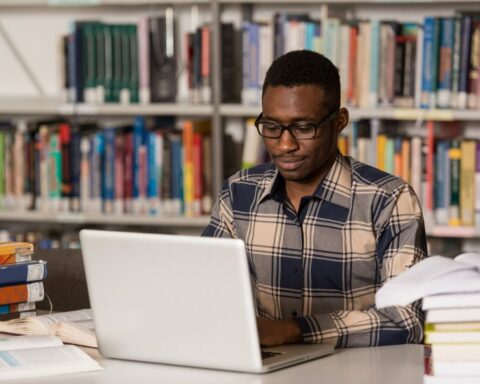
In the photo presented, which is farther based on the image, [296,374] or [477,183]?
[477,183]

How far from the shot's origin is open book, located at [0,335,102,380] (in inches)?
73.5

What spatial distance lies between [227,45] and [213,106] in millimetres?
222

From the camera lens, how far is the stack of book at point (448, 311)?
62.9 inches

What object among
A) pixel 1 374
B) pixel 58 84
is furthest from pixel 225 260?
pixel 58 84

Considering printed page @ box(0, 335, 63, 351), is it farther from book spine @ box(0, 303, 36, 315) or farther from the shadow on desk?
the shadow on desk

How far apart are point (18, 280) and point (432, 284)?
3.23 feet

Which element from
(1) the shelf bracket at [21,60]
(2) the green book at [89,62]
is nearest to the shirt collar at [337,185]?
(2) the green book at [89,62]

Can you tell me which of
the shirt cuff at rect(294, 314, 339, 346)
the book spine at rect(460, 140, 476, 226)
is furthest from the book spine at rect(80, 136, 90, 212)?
the shirt cuff at rect(294, 314, 339, 346)

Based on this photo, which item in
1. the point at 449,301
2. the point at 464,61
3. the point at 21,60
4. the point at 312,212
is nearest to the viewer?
the point at 449,301

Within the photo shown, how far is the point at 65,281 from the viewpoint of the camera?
2605 mm

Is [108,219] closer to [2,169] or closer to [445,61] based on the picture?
[2,169]

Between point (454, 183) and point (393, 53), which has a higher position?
point (393, 53)

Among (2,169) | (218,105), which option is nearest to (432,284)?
(218,105)

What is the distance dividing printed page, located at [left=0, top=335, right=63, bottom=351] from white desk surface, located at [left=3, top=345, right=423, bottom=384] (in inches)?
4.9
